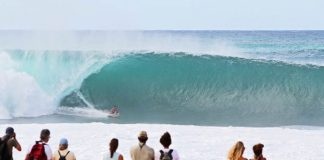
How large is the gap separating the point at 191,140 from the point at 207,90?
10112 mm

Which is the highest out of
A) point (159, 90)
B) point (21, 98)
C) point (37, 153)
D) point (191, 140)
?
point (159, 90)

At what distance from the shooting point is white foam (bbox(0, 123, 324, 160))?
9188 mm

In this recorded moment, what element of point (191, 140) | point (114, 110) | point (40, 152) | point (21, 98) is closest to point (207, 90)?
point (114, 110)

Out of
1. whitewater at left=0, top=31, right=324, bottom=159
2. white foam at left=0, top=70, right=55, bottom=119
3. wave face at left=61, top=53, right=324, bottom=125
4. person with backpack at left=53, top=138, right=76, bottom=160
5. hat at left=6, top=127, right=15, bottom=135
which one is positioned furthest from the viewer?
white foam at left=0, top=70, right=55, bottom=119

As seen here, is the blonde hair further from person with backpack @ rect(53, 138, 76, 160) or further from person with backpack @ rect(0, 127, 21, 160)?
person with backpack @ rect(0, 127, 21, 160)

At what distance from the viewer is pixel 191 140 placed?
10445 millimetres

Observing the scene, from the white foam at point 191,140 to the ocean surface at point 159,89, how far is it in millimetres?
5401

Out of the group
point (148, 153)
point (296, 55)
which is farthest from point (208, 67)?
point (296, 55)

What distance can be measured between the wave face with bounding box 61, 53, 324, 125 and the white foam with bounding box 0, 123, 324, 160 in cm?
587

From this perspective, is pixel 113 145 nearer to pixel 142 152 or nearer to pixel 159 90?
pixel 142 152

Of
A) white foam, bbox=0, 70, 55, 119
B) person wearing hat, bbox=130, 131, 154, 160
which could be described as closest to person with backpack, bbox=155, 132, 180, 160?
person wearing hat, bbox=130, 131, 154, 160

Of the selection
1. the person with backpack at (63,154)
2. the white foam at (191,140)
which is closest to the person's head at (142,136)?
the person with backpack at (63,154)

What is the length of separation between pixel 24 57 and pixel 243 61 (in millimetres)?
9656

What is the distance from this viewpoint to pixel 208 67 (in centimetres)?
2219
